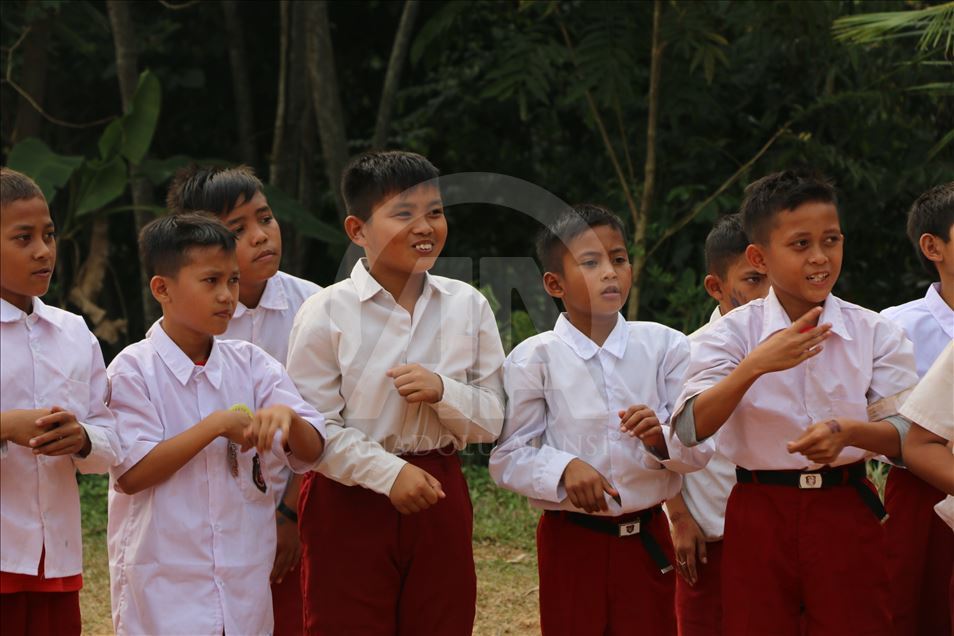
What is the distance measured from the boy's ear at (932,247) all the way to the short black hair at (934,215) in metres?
0.01

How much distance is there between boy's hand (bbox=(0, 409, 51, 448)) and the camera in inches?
115

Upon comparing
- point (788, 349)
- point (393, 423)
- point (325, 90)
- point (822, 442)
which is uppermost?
point (325, 90)

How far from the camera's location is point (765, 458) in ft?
10.8

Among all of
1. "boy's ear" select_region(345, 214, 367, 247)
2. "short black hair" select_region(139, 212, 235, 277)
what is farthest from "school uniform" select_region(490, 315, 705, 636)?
"short black hair" select_region(139, 212, 235, 277)

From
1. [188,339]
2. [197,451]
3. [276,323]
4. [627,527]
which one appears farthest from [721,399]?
[276,323]

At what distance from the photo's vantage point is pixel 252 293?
4.03 metres

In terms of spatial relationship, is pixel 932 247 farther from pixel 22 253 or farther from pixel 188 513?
pixel 22 253

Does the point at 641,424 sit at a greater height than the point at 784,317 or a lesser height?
lesser

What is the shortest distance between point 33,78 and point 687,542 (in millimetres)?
6434

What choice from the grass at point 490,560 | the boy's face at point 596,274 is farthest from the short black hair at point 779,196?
the grass at point 490,560

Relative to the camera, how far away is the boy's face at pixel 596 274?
3682 mm

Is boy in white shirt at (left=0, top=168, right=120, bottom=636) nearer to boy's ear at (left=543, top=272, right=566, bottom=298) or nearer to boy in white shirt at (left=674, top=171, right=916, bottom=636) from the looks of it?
boy's ear at (left=543, top=272, right=566, bottom=298)

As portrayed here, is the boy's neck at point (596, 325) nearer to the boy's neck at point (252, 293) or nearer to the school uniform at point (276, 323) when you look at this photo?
the school uniform at point (276, 323)

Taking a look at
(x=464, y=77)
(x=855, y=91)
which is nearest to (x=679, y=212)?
(x=855, y=91)
